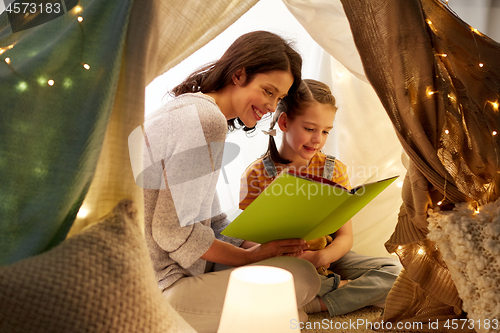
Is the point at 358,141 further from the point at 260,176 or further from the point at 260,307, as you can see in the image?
the point at 260,307

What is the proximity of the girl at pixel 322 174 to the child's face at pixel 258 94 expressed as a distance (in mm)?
Answer: 210

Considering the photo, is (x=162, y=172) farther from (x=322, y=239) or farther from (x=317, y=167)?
(x=317, y=167)

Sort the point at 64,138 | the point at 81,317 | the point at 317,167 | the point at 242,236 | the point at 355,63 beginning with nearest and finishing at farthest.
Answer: the point at 81,317 → the point at 64,138 → the point at 242,236 → the point at 355,63 → the point at 317,167

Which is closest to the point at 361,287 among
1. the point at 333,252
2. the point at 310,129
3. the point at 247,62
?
the point at 333,252

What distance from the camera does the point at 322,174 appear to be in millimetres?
1408

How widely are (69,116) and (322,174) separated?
3.26 ft

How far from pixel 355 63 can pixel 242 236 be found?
2.14 ft

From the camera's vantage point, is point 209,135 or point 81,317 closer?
point 81,317

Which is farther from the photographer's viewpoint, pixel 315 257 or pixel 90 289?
pixel 315 257

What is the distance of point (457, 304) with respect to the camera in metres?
0.85

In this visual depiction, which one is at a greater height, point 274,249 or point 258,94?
point 258,94

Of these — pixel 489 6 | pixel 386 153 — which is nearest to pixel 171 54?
pixel 386 153

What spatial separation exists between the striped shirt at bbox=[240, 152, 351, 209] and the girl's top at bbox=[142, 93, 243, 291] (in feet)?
1.49

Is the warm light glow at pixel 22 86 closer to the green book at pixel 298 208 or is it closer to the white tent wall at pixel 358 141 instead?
the green book at pixel 298 208
